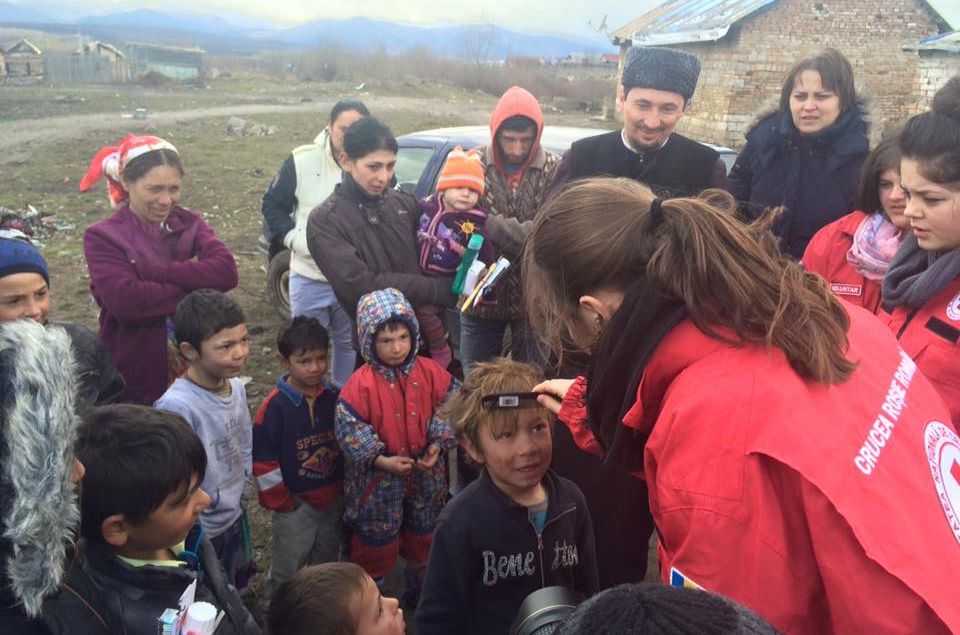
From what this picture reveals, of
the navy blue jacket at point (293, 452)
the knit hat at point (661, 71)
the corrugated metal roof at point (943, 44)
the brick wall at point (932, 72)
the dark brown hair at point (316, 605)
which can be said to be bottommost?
the navy blue jacket at point (293, 452)

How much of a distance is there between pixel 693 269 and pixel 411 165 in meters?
4.51

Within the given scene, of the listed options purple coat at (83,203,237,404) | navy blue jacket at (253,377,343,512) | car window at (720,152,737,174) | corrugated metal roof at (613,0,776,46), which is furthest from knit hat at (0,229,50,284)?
corrugated metal roof at (613,0,776,46)

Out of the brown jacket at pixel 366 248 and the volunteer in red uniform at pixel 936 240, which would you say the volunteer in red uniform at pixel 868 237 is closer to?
the volunteer in red uniform at pixel 936 240

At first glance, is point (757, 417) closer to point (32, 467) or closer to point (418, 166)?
point (32, 467)

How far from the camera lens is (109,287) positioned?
3121 mm

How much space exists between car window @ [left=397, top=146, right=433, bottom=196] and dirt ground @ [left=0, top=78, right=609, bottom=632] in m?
1.72

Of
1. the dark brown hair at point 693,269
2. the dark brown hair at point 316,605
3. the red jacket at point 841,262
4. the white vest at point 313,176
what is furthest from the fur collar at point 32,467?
the white vest at point 313,176

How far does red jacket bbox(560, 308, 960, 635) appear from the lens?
1123 mm

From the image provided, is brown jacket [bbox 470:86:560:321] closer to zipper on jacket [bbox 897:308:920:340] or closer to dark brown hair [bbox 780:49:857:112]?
dark brown hair [bbox 780:49:857:112]

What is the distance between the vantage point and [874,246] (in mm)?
2828

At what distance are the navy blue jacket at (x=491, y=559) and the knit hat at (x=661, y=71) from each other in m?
1.82

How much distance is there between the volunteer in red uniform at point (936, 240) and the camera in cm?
209

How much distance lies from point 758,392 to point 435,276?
8.01ft

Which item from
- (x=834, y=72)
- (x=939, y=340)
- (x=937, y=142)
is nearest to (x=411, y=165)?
(x=834, y=72)
